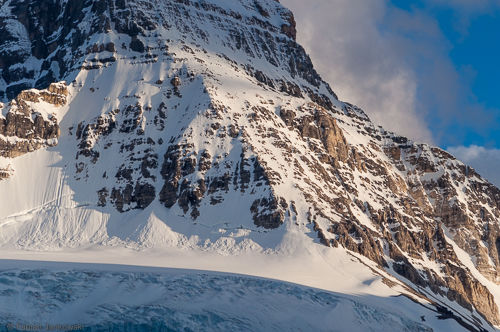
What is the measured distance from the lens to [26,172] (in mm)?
199875

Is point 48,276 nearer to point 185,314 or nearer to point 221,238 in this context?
point 185,314

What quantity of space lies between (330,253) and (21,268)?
5943cm

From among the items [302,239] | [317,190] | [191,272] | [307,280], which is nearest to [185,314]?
[191,272]

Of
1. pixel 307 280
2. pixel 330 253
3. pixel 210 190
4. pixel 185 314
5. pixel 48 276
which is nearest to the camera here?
pixel 185 314

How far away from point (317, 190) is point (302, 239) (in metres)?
20.3

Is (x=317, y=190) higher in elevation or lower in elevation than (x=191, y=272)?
higher

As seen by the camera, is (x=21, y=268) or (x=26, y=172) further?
(x=26, y=172)

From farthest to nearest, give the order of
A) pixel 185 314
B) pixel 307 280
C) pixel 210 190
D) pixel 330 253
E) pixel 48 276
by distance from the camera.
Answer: pixel 210 190
pixel 330 253
pixel 307 280
pixel 48 276
pixel 185 314

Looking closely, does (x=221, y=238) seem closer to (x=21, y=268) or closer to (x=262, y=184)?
(x=262, y=184)

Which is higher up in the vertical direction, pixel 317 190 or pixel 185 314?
pixel 317 190

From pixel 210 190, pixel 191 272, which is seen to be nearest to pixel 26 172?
pixel 210 190

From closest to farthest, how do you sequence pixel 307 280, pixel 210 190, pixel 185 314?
pixel 185 314 → pixel 307 280 → pixel 210 190

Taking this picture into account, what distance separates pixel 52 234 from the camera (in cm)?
18412

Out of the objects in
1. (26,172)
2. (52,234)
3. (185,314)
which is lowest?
(185,314)
